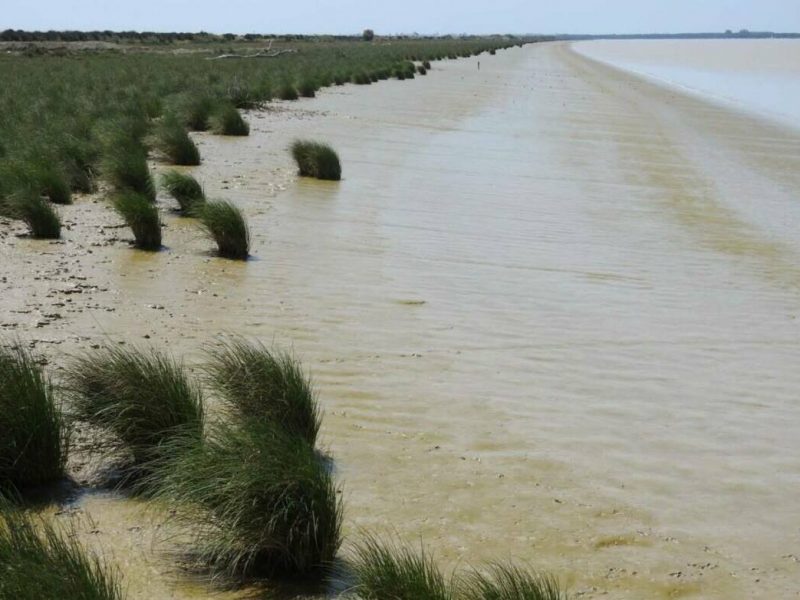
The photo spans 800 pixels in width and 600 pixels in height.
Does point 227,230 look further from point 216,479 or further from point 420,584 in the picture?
point 420,584

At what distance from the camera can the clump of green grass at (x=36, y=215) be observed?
10.5 metres

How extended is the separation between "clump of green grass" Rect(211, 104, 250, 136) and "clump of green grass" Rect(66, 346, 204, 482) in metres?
15.0

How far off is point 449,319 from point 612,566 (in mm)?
4017

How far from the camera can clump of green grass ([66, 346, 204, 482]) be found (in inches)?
207

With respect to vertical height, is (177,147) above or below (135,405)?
above

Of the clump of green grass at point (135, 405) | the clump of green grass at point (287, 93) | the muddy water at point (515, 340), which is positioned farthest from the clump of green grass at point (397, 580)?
the clump of green grass at point (287, 93)

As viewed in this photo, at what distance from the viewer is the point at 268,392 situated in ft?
18.7

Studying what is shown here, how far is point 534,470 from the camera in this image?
18.8ft

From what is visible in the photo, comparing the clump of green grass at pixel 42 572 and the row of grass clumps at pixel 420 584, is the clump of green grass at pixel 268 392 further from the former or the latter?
the clump of green grass at pixel 42 572

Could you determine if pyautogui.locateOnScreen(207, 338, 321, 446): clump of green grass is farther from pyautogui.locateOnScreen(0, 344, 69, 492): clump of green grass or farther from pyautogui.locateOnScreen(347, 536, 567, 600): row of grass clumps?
pyautogui.locateOnScreen(347, 536, 567, 600): row of grass clumps

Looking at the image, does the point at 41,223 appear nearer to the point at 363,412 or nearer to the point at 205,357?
the point at 205,357

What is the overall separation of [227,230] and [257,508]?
619 cm

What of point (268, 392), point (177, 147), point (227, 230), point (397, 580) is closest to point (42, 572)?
point (397, 580)

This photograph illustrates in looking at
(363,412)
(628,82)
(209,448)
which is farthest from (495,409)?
(628,82)
